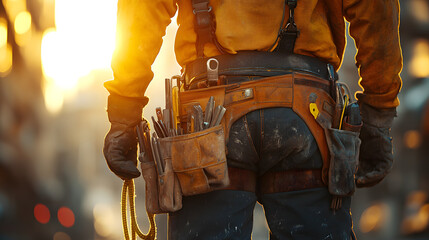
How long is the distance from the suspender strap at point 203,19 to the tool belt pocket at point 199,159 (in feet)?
1.53

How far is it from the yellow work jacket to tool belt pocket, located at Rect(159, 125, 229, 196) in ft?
1.32

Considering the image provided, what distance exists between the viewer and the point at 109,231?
96.3ft

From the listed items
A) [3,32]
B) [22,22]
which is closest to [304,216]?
[3,32]

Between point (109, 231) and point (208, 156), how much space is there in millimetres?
28233

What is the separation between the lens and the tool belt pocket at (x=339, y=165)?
8.00 feet

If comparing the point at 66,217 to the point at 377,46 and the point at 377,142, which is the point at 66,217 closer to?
the point at 377,142

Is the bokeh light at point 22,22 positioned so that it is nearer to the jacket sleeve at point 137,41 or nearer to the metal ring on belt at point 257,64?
the jacket sleeve at point 137,41

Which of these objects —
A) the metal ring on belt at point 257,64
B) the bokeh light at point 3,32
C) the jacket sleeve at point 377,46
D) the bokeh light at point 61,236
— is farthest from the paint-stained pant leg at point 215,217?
the bokeh light at point 61,236

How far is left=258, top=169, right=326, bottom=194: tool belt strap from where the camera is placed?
2.43m

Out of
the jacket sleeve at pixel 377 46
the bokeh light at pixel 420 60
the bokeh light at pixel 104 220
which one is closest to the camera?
the jacket sleeve at pixel 377 46

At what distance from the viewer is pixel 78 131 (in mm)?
35219

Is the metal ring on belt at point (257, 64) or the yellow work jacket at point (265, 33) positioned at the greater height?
the yellow work jacket at point (265, 33)

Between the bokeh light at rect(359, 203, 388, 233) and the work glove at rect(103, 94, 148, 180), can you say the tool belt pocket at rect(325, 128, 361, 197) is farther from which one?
the bokeh light at rect(359, 203, 388, 233)

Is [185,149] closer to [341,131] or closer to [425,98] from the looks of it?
[341,131]
